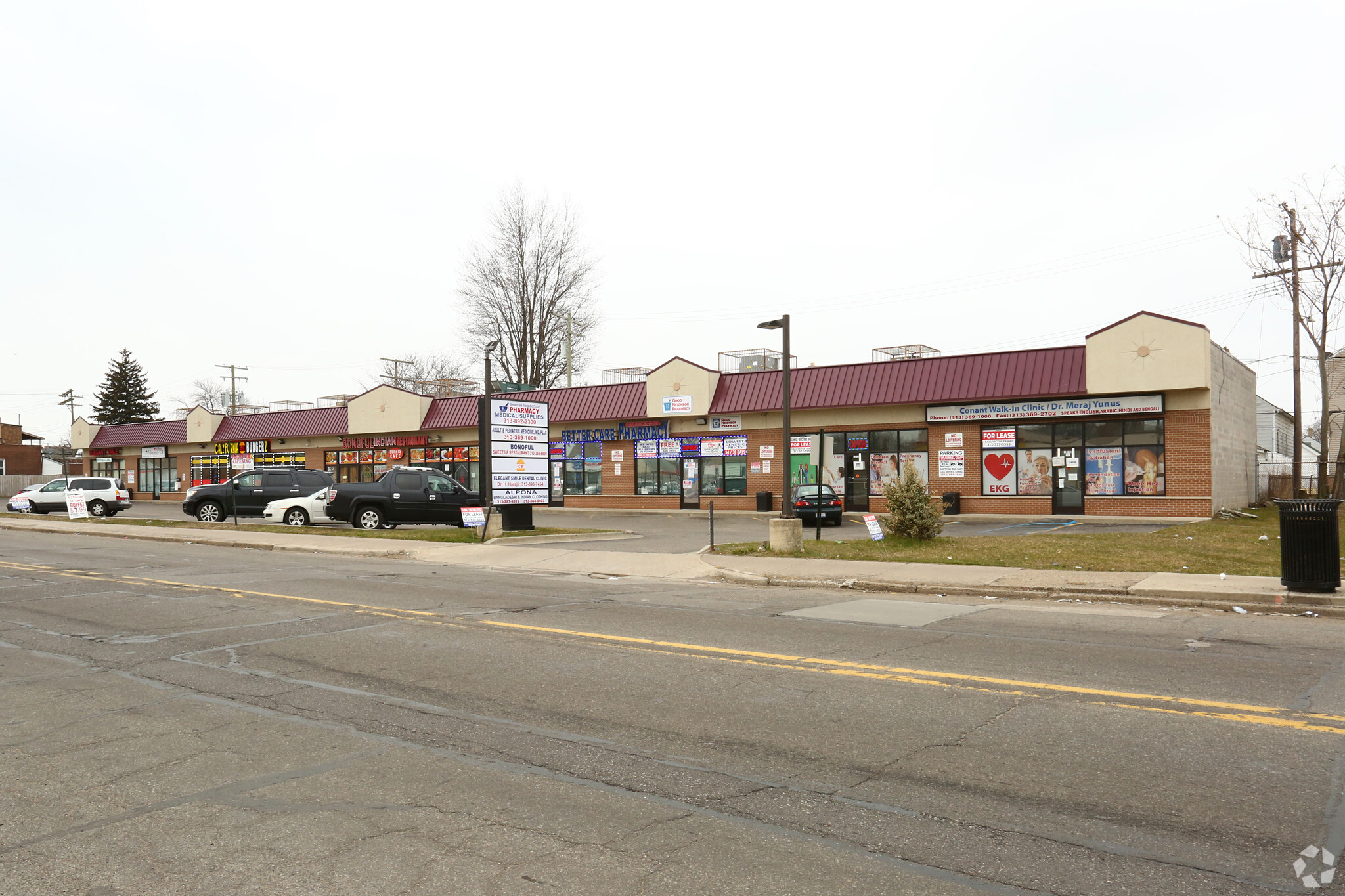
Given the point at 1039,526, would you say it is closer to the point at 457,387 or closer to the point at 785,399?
the point at 785,399

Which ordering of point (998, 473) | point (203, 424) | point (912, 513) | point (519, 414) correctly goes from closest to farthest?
point (912, 513) → point (519, 414) → point (998, 473) → point (203, 424)

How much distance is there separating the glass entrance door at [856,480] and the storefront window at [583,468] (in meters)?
11.1

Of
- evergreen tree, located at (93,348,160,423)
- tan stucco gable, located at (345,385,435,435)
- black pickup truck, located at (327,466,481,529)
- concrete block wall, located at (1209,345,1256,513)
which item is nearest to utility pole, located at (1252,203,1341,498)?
concrete block wall, located at (1209,345,1256,513)

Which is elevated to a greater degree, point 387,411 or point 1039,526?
point 387,411

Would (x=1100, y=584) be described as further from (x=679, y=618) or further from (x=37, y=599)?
(x=37, y=599)

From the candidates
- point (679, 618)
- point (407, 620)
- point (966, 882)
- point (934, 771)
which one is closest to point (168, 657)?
point (407, 620)

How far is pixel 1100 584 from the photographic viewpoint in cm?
1252

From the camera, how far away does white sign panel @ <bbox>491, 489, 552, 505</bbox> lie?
22.0 meters

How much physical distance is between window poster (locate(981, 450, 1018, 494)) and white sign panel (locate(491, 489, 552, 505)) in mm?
15759

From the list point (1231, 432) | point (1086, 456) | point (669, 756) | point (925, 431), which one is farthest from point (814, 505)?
point (669, 756)

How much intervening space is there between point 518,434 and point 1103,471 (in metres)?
19.0

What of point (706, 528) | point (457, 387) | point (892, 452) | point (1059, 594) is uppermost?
point (457, 387)

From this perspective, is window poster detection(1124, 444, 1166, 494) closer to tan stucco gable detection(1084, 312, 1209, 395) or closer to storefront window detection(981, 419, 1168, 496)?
storefront window detection(981, 419, 1168, 496)

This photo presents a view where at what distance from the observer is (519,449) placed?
73.2 feet
